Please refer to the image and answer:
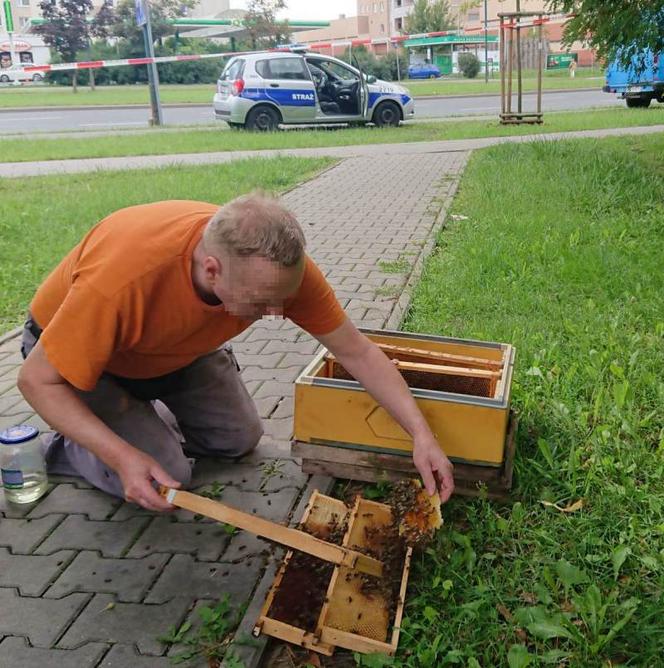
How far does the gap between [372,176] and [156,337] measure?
9.05 metres

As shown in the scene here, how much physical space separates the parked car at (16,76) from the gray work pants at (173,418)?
152 ft

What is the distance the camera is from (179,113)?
24.4 m

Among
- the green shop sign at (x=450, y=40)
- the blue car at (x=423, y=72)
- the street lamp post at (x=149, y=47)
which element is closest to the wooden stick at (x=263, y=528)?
the street lamp post at (x=149, y=47)

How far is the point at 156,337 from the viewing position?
259 cm

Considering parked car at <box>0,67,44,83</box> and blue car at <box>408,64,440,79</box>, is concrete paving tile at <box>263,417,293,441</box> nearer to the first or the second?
parked car at <box>0,67,44,83</box>

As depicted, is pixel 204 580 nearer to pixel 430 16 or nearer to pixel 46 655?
pixel 46 655

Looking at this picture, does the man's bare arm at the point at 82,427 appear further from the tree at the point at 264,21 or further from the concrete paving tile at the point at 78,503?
the tree at the point at 264,21

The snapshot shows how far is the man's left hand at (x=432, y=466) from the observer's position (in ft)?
8.52

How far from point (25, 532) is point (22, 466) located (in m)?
0.34

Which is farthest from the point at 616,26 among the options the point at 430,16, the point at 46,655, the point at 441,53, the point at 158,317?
the point at 430,16

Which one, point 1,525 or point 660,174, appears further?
point 660,174

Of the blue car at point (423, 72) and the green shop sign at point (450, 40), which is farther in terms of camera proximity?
the blue car at point (423, 72)

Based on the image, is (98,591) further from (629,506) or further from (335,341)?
(629,506)

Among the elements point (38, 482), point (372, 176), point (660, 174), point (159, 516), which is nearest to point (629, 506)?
point (159, 516)
